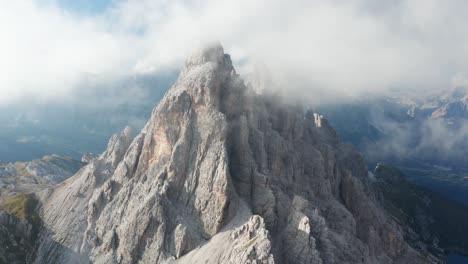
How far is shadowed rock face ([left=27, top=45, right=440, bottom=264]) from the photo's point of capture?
8906 centimetres

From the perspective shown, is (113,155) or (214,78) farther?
(113,155)

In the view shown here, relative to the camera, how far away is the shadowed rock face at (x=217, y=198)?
89.1 meters

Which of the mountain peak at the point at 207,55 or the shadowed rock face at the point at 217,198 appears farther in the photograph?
the mountain peak at the point at 207,55

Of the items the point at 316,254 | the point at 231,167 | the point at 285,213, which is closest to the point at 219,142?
the point at 231,167

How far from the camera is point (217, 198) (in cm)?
9494

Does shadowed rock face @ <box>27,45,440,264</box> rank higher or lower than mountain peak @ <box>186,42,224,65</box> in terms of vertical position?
lower

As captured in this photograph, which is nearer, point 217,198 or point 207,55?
point 217,198

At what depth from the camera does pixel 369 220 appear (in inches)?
5143

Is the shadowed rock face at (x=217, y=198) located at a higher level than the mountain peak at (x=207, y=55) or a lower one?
lower

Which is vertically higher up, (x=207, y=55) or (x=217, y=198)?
(x=207, y=55)

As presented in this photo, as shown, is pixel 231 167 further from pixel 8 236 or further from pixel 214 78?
pixel 8 236

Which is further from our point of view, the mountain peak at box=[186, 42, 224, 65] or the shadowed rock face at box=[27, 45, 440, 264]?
the mountain peak at box=[186, 42, 224, 65]

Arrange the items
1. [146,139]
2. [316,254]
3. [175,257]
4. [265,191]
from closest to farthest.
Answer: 1. [316,254]
2. [175,257]
3. [265,191]
4. [146,139]

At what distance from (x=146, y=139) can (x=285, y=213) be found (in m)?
45.5
